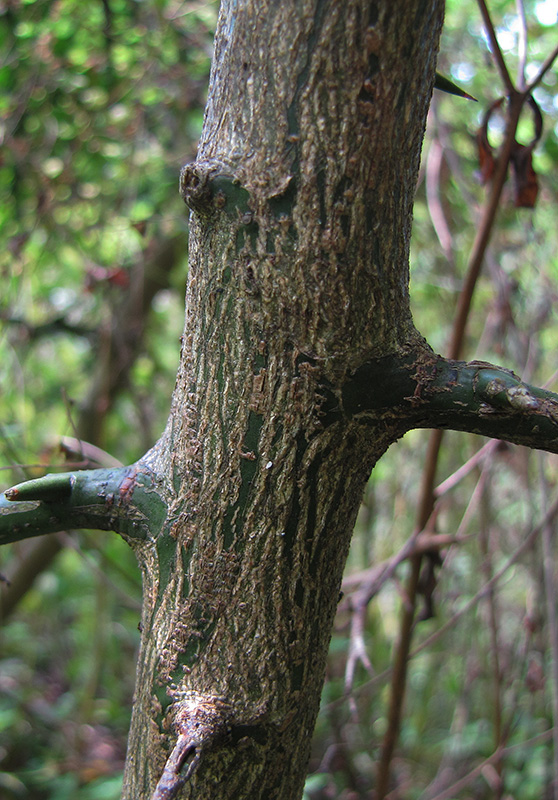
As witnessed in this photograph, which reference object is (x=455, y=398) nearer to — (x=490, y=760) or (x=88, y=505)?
(x=88, y=505)

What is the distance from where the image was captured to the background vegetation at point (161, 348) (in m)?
1.73

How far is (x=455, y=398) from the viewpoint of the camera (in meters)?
0.44

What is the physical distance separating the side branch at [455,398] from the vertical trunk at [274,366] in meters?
0.02

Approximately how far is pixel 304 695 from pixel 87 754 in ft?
7.22

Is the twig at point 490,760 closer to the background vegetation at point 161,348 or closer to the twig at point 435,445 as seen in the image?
the background vegetation at point 161,348

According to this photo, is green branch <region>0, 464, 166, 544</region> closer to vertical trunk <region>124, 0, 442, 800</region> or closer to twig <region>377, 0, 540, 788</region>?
vertical trunk <region>124, 0, 442, 800</region>

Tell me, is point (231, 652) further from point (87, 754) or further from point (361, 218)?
point (87, 754)

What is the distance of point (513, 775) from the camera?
2.35m

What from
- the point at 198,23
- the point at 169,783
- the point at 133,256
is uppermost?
the point at 198,23

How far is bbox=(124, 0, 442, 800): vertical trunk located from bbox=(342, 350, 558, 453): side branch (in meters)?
0.02

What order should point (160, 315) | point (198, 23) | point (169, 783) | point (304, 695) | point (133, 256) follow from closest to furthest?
point (169, 783) → point (304, 695) → point (198, 23) → point (133, 256) → point (160, 315)

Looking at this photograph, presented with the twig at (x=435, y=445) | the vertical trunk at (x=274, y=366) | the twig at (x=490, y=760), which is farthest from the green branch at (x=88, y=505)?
the twig at (x=490, y=760)

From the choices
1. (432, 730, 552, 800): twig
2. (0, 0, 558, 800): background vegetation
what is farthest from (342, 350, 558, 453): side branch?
(432, 730, 552, 800): twig

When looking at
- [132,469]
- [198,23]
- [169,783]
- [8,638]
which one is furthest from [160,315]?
[169,783]
